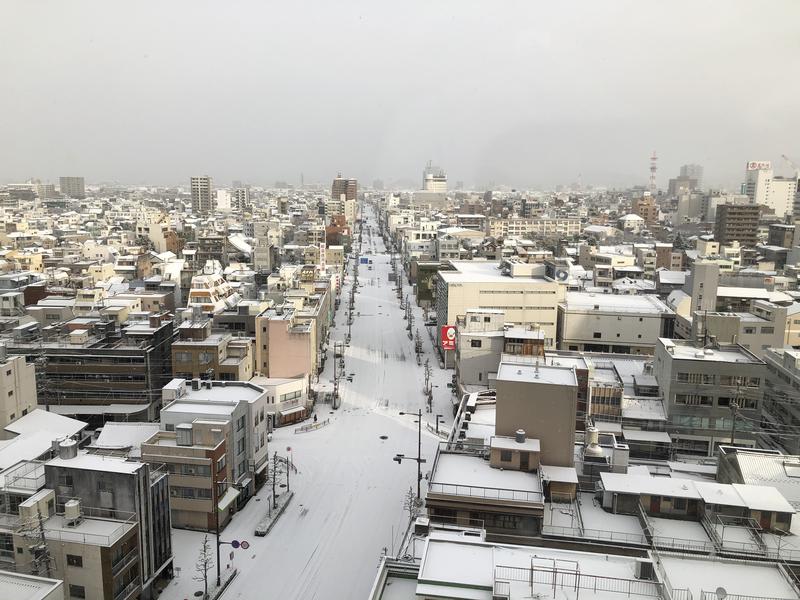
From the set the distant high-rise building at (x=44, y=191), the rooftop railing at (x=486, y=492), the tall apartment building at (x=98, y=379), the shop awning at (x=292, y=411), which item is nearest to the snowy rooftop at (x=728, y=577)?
the rooftop railing at (x=486, y=492)

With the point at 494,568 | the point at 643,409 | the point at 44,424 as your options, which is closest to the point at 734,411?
the point at 643,409

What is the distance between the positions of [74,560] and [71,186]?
138544 millimetres

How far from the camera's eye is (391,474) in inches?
591

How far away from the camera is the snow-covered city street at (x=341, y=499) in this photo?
1100 cm

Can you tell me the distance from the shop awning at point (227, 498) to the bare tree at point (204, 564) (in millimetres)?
657

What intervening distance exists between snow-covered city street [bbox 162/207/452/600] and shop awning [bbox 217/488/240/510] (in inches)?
21.9

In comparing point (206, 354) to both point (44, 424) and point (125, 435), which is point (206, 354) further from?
point (44, 424)

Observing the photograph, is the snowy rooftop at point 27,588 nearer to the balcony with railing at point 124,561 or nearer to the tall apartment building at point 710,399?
the balcony with railing at point 124,561

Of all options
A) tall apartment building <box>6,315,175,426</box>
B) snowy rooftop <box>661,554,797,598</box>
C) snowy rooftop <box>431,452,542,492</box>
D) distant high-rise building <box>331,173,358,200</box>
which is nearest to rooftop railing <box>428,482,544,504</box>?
snowy rooftop <box>431,452,542,492</box>

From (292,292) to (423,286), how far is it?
12.8 meters

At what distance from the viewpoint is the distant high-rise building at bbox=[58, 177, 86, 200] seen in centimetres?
12850

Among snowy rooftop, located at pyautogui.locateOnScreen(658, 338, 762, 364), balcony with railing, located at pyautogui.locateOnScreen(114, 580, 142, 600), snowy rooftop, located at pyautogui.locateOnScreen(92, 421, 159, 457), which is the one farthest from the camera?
snowy rooftop, located at pyautogui.locateOnScreen(658, 338, 762, 364)

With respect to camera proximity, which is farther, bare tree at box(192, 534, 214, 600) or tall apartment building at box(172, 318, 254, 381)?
tall apartment building at box(172, 318, 254, 381)

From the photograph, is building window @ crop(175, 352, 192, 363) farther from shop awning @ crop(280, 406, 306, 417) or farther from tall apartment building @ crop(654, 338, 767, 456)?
tall apartment building @ crop(654, 338, 767, 456)
